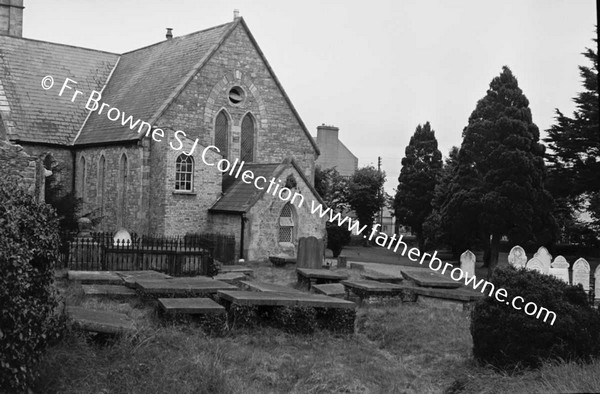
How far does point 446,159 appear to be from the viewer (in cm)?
5725

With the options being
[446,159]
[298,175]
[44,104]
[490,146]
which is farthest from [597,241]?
[44,104]

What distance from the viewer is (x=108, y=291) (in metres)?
14.5

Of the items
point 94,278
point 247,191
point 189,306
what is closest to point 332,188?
point 247,191

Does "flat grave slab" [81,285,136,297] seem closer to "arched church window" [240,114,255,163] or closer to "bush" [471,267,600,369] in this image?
"bush" [471,267,600,369]

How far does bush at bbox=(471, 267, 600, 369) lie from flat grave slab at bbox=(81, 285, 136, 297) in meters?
6.96

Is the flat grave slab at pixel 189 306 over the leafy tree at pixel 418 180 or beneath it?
beneath

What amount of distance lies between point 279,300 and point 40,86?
25.4 metres

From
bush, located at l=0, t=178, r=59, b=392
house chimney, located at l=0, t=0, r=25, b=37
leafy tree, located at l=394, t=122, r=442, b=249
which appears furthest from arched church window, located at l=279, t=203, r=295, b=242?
house chimney, located at l=0, t=0, r=25, b=37

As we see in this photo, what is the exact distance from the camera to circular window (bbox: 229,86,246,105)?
104 feet

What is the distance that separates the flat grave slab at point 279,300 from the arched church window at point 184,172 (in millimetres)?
15852

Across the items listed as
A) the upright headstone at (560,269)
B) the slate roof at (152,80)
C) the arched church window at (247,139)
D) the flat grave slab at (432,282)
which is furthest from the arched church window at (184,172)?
the upright headstone at (560,269)

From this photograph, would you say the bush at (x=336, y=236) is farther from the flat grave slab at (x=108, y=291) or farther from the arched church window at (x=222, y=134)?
the flat grave slab at (x=108, y=291)

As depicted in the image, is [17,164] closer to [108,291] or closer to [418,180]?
[108,291]

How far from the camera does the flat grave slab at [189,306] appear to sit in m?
12.0
